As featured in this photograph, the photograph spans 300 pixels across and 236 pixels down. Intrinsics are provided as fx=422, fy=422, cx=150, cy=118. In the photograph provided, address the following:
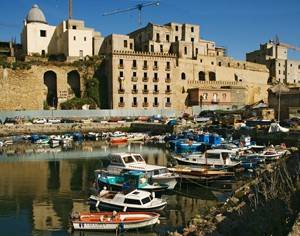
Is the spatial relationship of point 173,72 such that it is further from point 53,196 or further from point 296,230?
point 296,230

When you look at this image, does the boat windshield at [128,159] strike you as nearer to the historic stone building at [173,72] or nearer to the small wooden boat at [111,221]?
the small wooden boat at [111,221]

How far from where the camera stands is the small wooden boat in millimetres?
17750

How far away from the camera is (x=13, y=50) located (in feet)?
228

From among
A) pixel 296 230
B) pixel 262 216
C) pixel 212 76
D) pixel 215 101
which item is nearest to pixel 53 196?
pixel 262 216

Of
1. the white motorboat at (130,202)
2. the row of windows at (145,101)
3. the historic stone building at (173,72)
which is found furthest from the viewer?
the historic stone building at (173,72)

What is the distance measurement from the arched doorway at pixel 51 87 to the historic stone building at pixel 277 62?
47268mm

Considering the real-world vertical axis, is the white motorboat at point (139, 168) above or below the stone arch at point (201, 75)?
below

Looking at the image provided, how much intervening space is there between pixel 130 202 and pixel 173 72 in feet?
168

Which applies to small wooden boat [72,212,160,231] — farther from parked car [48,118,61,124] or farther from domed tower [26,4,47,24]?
domed tower [26,4,47,24]

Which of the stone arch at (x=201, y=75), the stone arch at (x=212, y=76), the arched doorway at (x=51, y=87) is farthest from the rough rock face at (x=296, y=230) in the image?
the stone arch at (x=212, y=76)

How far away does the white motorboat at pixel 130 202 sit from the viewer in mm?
19748

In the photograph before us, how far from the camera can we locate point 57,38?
225 ft

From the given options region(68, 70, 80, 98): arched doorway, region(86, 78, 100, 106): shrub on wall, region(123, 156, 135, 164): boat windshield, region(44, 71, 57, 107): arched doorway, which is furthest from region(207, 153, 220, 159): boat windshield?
region(68, 70, 80, 98): arched doorway

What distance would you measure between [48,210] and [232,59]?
2576 inches
